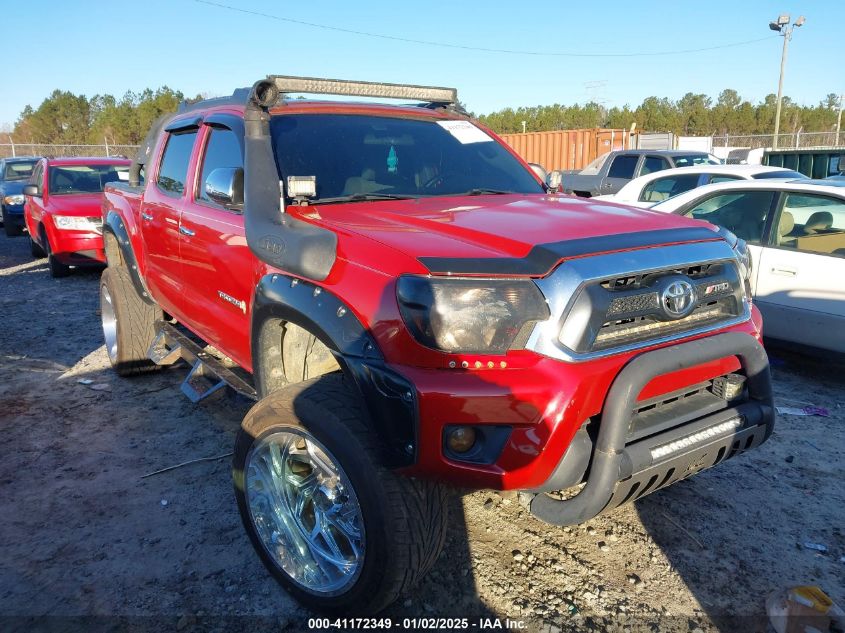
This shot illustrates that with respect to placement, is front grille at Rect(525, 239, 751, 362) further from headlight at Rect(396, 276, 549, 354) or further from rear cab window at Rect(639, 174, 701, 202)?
rear cab window at Rect(639, 174, 701, 202)

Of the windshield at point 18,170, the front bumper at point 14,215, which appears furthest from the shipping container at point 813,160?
the windshield at point 18,170

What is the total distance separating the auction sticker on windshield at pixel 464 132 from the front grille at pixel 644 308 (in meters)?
1.75

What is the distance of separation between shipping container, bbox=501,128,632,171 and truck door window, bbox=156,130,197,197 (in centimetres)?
2158

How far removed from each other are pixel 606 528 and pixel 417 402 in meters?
1.70

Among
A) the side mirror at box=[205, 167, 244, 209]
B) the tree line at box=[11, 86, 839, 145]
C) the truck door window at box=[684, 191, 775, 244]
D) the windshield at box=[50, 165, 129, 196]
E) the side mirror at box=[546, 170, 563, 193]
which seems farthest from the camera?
the tree line at box=[11, 86, 839, 145]

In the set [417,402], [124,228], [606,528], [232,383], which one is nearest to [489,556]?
[606,528]

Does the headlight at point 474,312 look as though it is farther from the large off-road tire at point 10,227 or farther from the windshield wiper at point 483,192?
the large off-road tire at point 10,227

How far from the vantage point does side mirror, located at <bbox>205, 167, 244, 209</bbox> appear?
3.04 m

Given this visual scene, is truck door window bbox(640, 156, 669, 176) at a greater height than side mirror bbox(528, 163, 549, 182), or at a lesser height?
greater

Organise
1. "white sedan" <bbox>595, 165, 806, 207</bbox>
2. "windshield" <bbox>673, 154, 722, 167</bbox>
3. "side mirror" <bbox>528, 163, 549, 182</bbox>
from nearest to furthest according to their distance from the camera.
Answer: "side mirror" <bbox>528, 163, 549, 182</bbox>, "white sedan" <bbox>595, 165, 806, 207</bbox>, "windshield" <bbox>673, 154, 722, 167</bbox>

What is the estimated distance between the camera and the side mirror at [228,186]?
3.04 meters

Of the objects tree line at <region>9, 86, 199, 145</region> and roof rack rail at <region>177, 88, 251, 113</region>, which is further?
tree line at <region>9, 86, 199, 145</region>

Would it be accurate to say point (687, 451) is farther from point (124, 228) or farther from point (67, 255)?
point (67, 255)

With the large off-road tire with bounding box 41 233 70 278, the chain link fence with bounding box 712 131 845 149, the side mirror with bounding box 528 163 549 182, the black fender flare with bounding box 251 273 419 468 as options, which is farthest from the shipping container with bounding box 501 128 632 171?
the black fender flare with bounding box 251 273 419 468
